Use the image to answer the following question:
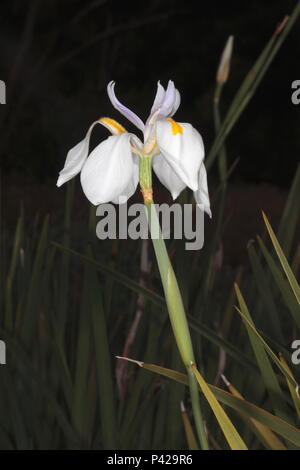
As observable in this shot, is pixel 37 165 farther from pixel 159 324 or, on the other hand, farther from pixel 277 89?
pixel 159 324

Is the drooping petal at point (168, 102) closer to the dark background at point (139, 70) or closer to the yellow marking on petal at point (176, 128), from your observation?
the yellow marking on petal at point (176, 128)

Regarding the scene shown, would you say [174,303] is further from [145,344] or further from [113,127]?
[145,344]

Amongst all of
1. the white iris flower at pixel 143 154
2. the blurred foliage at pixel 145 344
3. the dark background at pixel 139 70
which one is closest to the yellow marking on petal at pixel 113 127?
the white iris flower at pixel 143 154

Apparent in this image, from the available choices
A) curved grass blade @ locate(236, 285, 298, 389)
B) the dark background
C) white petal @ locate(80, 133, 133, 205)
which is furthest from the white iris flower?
the dark background

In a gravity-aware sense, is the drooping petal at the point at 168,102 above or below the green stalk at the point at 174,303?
above

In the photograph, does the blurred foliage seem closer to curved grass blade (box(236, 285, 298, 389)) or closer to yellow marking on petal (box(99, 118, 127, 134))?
curved grass blade (box(236, 285, 298, 389))

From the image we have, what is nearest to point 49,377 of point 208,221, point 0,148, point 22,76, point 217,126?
point 217,126

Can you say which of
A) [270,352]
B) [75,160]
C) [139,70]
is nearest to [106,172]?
[75,160]
